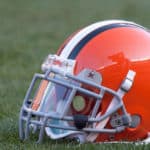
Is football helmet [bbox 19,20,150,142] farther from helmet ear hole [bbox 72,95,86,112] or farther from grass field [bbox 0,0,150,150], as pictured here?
grass field [bbox 0,0,150,150]

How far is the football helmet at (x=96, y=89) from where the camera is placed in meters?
4.42

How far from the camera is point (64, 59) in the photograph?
4500 millimetres

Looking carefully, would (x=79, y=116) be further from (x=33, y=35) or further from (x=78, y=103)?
(x=33, y=35)

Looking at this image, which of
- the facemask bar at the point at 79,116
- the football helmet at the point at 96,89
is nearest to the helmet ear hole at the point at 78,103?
the football helmet at the point at 96,89

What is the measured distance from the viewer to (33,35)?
12.8m

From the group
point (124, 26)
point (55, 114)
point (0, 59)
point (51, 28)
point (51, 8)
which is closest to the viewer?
point (55, 114)

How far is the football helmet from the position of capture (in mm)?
4418

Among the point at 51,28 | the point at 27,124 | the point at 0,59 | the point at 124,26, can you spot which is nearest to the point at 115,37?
the point at 124,26

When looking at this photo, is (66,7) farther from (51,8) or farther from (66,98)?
(66,98)

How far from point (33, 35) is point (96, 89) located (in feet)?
27.7

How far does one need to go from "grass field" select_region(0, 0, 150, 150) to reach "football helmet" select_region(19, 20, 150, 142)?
0.45 feet

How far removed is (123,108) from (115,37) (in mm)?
480

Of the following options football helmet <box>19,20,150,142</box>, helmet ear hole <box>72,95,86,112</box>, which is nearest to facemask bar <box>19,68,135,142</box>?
football helmet <box>19,20,150,142</box>

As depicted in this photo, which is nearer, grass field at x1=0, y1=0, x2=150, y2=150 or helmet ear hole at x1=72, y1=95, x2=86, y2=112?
helmet ear hole at x1=72, y1=95, x2=86, y2=112
